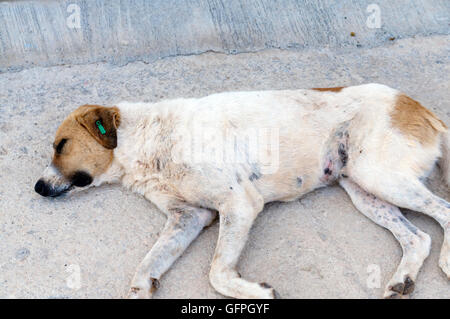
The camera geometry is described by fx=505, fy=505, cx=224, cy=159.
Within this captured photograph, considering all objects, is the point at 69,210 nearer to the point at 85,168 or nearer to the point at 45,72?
the point at 85,168

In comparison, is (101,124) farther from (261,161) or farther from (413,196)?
(413,196)

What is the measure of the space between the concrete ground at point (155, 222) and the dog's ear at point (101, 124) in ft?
1.37

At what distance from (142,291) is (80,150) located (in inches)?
43.1

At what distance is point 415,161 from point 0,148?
3.09 metres

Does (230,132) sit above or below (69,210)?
above

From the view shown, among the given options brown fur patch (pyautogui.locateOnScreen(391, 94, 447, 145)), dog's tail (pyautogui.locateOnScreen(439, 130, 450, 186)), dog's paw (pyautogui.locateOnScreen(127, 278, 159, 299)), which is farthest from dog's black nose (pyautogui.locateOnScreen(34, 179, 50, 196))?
dog's tail (pyautogui.locateOnScreen(439, 130, 450, 186))

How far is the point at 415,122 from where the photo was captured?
3.26 meters

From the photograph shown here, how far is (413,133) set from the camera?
127 inches

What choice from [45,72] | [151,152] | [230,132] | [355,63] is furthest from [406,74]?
[45,72]

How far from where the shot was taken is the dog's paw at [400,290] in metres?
2.80

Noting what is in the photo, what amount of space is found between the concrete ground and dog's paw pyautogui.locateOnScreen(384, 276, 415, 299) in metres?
0.06

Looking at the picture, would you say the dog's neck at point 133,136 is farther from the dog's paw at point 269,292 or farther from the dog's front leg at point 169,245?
the dog's paw at point 269,292

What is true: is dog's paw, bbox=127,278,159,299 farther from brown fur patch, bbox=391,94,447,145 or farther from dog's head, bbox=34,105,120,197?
brown fur patch, bbox=391,94,447,145

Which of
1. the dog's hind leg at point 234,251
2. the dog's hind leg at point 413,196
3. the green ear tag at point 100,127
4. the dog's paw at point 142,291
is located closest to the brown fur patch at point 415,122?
the dog's hind leg at point 413,196
